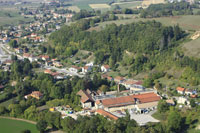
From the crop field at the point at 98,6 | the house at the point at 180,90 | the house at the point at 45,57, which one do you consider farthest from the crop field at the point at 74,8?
the house at the point at 180,90

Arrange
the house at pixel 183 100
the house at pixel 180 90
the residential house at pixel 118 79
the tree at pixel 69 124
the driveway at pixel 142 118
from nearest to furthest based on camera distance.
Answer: the tree at pixel 69 124, the driveway at pixel 142 118, the house at pixel 183 100, the house at pixel 180 90, the residential house at pixel 118 79

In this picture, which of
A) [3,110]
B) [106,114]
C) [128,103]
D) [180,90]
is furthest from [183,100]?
A: [3,110]

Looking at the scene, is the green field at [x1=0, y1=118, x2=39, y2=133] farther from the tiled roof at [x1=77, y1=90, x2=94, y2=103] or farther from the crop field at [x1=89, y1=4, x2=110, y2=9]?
the crop field at [x1=89, y1=4, x2=110, y2=9]

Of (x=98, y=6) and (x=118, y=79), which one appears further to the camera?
(x=98, y=6)

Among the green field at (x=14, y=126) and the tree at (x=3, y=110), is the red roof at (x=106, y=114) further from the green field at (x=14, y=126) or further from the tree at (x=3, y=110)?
the tree at (x=3, y=110)

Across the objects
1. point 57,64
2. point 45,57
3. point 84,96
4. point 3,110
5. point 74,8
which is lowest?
point 3,110

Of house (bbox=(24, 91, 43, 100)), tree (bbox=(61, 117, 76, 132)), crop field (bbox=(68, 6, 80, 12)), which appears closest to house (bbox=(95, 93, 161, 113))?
tree (bbox=(61, 117, 76, 132))

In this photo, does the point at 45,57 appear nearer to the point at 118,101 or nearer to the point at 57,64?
the point at 57,64

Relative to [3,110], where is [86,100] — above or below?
above
